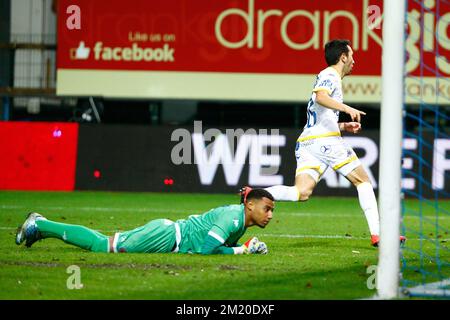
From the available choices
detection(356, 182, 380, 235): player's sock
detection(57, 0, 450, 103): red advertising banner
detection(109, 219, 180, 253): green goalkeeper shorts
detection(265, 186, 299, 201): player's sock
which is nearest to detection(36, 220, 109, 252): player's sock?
detection(109, 219, 180, 253): green goalkeeper shorts

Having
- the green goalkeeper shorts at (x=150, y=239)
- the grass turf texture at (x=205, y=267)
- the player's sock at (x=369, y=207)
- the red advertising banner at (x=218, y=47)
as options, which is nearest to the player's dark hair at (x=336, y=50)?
the player's sock at (x=369, y=207)

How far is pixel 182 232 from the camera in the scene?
360 inches

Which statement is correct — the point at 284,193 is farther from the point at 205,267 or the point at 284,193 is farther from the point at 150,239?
the point at 205,267

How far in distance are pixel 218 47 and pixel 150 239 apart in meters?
12.8

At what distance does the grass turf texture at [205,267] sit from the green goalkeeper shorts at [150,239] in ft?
0.40

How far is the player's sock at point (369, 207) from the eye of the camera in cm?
1018

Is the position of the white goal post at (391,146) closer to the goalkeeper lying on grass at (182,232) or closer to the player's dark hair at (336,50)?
the goalkeeper lying on grass at (182,232)

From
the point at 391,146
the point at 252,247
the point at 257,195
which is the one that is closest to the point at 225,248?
the point at 252,247

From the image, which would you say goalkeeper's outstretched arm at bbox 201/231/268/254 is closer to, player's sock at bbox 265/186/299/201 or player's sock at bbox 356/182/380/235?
player's sock at bbox 265/186/299/201

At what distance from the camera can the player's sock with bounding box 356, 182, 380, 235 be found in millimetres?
10177

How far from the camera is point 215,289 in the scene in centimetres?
721

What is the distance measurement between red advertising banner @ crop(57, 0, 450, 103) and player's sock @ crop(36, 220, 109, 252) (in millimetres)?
12567
